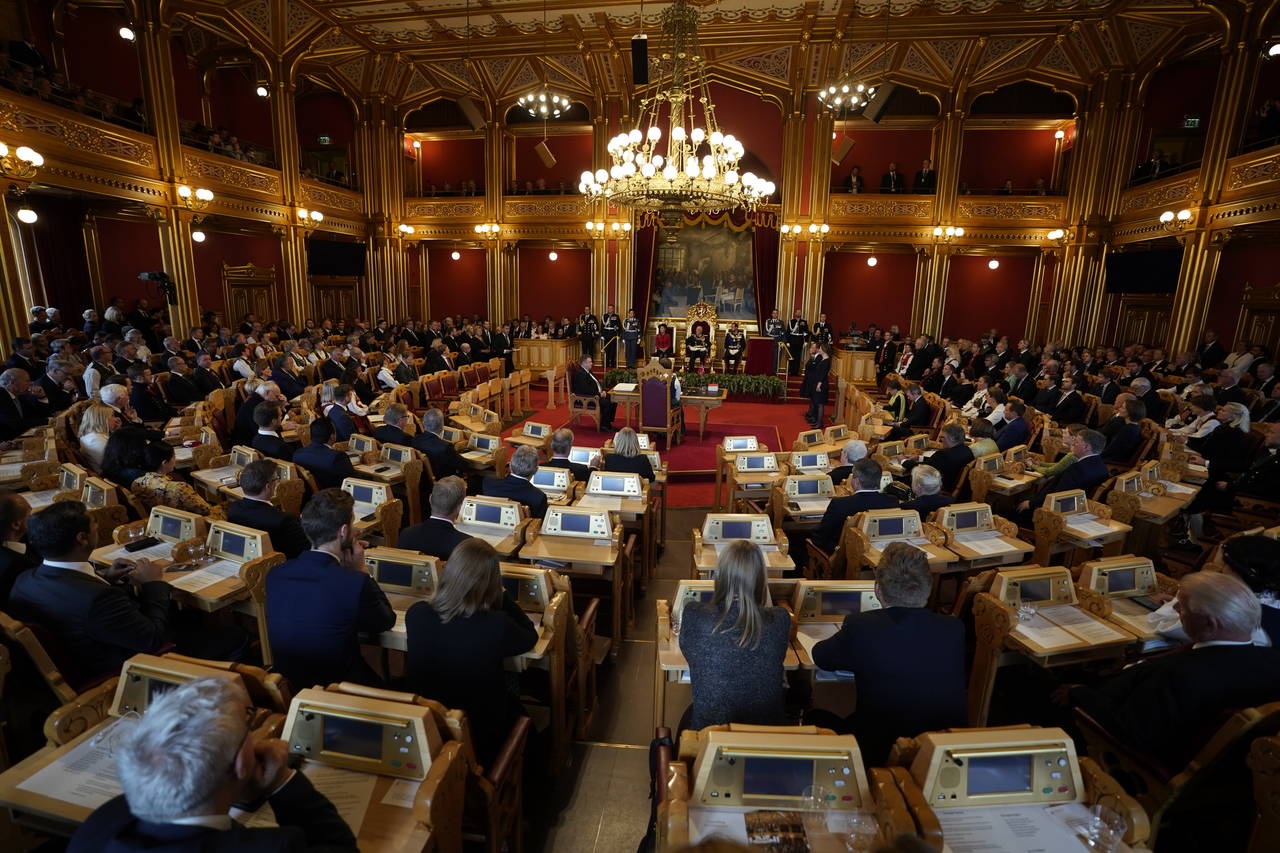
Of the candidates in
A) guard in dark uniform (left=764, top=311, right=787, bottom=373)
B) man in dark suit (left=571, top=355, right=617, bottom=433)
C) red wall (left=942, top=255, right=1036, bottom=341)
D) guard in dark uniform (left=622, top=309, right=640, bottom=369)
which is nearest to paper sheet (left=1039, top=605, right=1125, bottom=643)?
man in dark suit (left=571, top=355, right=617, bottom=433)

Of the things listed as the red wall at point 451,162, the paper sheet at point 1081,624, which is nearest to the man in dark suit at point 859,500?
the paper sheet at point 1081,624

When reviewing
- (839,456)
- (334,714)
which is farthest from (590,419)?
(334,714)

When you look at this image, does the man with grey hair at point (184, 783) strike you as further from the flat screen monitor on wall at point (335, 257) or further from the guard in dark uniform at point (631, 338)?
the flat screen monitor on wall at point (335, 257)

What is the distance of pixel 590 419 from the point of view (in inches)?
471

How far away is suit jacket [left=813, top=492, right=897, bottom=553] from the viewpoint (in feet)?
15.3

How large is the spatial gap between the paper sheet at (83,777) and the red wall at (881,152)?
1768cm

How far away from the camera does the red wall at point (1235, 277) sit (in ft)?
38.2

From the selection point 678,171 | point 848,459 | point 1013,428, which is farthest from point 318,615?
point 678,171

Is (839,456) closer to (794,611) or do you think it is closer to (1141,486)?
(1141,486)

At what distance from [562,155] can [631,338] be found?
6.04 meters

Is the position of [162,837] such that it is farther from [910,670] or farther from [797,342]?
[797,342]

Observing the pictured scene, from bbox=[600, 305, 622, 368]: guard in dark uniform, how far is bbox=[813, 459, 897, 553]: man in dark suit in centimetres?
1227

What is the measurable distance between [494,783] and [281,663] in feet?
4.21

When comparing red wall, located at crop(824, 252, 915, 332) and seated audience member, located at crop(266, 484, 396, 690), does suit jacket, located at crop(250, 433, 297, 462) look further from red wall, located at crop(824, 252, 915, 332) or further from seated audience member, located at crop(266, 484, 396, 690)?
red wall, located at crop(824, 252, 915, 332)
